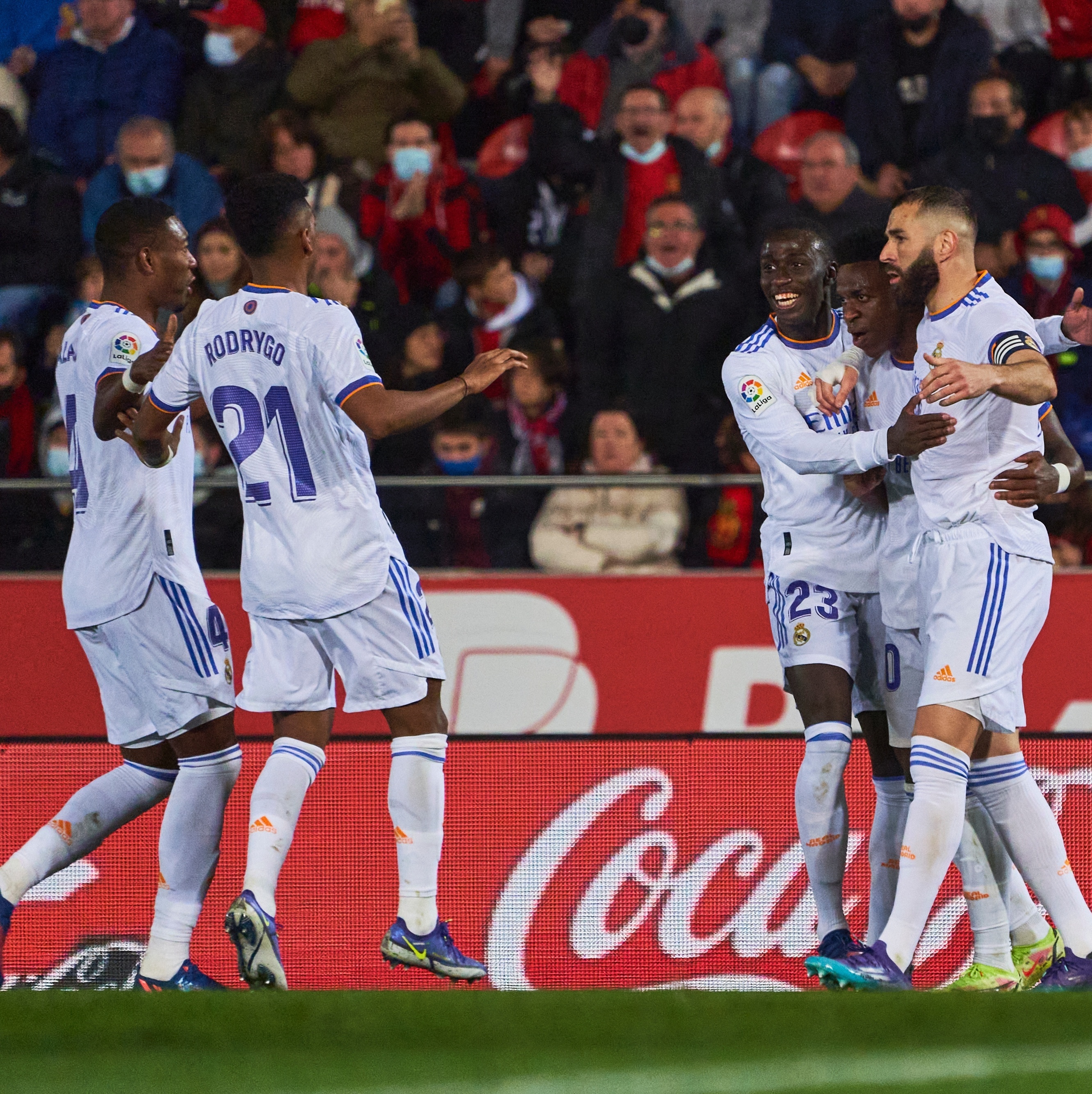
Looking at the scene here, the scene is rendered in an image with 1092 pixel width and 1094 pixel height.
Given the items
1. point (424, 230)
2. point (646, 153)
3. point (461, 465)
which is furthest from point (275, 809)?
point (646, 153)

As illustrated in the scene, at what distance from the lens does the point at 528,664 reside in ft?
17.9

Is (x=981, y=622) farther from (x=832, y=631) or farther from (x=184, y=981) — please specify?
(x=184, y=981)

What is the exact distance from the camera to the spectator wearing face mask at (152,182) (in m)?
7.22

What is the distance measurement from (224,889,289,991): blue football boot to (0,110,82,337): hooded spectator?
412 cm

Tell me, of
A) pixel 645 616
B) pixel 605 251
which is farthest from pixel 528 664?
pixel 605 251

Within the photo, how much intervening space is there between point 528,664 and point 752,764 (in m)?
1.02

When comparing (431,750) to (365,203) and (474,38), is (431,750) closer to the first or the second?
(365,203)

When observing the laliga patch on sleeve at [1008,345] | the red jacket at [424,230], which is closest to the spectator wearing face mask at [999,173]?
the red jacket at [424,230]

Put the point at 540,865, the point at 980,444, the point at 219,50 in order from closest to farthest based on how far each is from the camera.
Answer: the point at 980,444 < the point at 540,865 < the point at 219,50

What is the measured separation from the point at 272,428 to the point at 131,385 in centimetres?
47

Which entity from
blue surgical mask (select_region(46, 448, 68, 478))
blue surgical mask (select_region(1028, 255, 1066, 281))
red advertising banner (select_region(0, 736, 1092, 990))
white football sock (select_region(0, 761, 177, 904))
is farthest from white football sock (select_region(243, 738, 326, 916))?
blue surgical mask (select_region(1028, 255, 1066, 281))

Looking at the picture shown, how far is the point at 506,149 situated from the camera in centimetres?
757

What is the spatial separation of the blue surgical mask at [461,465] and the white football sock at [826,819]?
8.75 feet

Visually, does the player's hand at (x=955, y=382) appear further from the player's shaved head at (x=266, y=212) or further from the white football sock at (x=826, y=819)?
the player's shaved head at (x=266, y=212)
